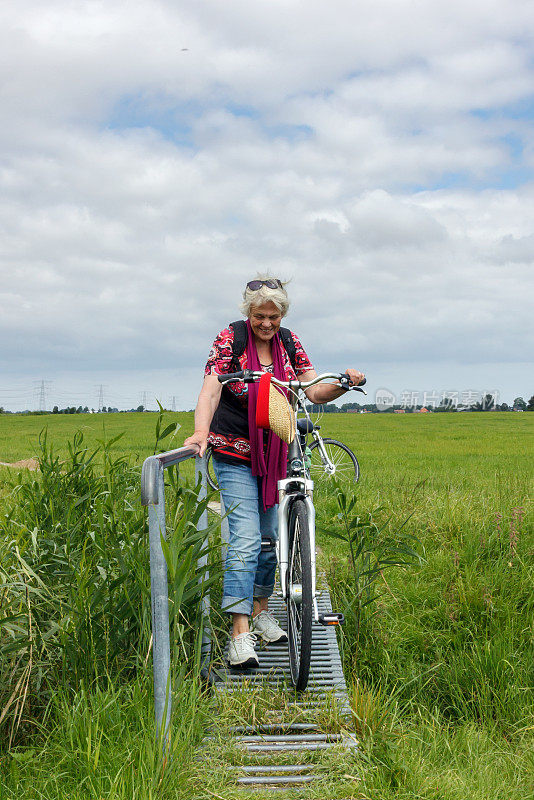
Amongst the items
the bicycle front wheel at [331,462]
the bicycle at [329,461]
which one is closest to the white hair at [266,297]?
the bicycle at [329,461]

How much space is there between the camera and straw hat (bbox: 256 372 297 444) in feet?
12.2

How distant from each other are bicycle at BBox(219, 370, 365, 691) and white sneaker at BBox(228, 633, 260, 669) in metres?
0.21

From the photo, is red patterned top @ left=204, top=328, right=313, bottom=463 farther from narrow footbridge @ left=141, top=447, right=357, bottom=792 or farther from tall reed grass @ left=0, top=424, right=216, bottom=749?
tall reed grass @ left=0, top=424, right=216, bottom=749

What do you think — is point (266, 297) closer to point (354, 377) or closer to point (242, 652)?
point (354, 377)

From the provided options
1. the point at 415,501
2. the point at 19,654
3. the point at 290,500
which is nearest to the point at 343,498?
the point at 290,500

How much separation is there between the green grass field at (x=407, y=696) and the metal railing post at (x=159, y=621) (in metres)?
0.09

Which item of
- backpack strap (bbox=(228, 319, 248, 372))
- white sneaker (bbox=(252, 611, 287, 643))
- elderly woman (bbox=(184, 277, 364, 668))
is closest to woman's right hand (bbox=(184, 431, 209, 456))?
elderly woman (bbox=(184, 277, 364, 668))

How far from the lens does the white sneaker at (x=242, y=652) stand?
145 inches

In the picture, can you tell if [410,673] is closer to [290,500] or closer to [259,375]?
[290,500]

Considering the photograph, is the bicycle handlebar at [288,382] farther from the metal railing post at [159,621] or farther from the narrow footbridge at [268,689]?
the metal railing post at [159,621]

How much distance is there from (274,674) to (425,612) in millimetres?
1630

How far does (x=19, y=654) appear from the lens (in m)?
3.38

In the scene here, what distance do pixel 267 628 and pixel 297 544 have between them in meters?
0.85

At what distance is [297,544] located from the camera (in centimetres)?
374
